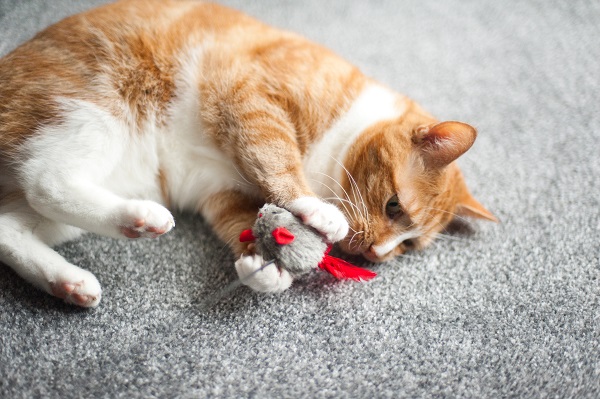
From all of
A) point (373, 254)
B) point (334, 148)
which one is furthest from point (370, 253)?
point (334, 148)

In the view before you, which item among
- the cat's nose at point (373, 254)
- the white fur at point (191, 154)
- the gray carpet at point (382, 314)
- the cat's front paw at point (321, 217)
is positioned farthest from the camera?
the white fur at point (191, 154)

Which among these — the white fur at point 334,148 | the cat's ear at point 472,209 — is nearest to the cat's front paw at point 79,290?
the white fur at point 334,148

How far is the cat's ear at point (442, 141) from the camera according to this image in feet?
4.40

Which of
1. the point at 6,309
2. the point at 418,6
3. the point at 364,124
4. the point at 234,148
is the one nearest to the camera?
the point at 6,309

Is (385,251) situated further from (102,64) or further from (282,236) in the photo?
(102,64)

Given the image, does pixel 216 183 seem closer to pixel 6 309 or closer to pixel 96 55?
pixel 96 55

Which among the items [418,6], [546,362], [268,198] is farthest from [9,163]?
[418,6]

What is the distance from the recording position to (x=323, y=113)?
151 centimetres

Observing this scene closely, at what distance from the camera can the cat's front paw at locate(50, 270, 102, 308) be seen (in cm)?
120

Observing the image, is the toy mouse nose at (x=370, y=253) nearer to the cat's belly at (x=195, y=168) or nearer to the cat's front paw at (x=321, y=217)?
the cat's front paw at (x=321, y=217)

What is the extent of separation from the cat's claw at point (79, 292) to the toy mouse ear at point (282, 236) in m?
0.45

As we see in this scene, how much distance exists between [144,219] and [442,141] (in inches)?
31.5

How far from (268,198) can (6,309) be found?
675 millimetres

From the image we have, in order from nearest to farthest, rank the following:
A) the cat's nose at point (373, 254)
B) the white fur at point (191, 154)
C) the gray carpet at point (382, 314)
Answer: the gray carpet at point (382, 314)
the cat's nose at point (373, 254)
the white fur at point (191, 154)
